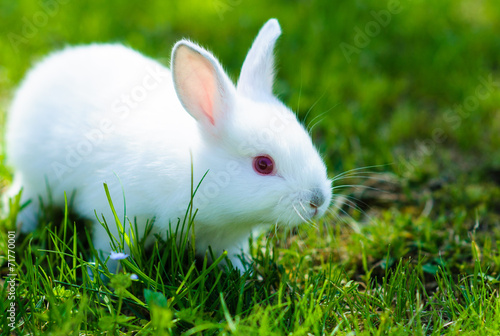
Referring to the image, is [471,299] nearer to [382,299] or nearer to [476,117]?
[382,299]

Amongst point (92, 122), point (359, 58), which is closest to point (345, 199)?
point (92, 122)

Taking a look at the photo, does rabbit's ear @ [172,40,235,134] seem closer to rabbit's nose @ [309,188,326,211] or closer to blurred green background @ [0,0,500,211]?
rabbit's nose @ [309,188,326,211]

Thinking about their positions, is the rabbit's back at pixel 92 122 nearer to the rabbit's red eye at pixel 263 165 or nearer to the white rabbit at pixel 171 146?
the white rabbit at pixel 171 146

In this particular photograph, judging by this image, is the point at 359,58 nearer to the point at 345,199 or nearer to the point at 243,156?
the point at 345,199

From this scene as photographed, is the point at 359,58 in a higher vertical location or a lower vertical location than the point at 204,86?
higher

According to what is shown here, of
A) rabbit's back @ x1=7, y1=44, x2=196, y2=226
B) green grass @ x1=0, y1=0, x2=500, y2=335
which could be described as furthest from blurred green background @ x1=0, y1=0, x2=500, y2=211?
rabbit's back @ x1=7, y1=44, x2=196, y2=226

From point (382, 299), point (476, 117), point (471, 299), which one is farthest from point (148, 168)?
point (476, 117)
